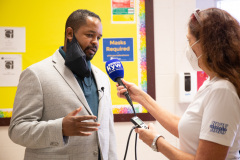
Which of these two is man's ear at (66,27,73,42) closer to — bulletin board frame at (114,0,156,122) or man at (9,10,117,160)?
man at (9,10,117,160)

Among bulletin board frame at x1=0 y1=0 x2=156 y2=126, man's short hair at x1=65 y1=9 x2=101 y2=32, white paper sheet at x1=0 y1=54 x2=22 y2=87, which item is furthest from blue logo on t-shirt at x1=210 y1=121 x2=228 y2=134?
white paper sheet at x1=0 y1=54 x2=22 y2=87

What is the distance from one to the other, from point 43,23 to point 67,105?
1189 mm

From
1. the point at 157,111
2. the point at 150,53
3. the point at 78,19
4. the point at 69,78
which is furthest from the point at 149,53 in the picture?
the point at 69,78

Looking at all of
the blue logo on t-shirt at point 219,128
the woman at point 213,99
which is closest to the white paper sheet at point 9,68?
the woman at point 213,99

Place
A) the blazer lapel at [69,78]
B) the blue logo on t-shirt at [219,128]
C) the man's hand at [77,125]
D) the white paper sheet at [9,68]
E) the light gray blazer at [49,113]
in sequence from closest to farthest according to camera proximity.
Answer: the blue logo on t-shirt at [219,128] → the man's hand at [77,125] → the light gray blazer at [49,113] → the blazer lapel at [69,78] → the white paper sheet at [9,68]

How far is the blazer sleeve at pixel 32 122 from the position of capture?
4.11 ft

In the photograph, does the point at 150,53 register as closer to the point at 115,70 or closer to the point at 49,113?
the point at 115,70

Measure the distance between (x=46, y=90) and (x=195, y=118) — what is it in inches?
32.5

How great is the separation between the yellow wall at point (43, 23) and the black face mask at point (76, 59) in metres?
0.80

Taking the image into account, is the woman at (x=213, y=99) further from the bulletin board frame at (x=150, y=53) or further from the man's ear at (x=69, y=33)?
the bulletin board frame at (x=150, y=53)

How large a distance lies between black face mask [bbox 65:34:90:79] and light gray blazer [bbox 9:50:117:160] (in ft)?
0.15

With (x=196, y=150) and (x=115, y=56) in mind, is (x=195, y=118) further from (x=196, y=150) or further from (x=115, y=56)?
(x=115, y=56)

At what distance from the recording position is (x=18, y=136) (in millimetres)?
1306

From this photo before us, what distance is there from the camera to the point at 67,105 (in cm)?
139
